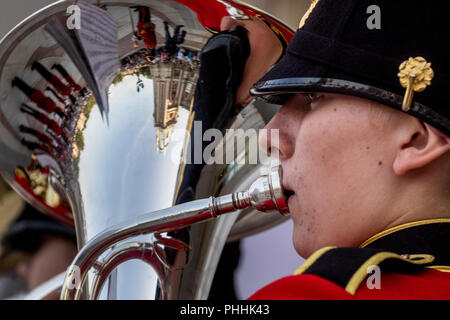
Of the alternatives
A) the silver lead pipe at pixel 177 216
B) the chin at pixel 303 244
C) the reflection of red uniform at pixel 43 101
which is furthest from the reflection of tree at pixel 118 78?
the chin at pixel 303 244

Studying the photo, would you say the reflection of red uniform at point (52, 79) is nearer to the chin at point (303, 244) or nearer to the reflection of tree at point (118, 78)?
the reflection of tree at point (118, 78)

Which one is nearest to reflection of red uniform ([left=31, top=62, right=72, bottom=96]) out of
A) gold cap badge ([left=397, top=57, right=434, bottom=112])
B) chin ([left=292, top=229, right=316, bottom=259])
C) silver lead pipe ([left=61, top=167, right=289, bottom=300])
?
silver lead pipe ([left=61, top=167, right=289, bottom=300])

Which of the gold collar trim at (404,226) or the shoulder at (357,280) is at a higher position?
the gold collar trim at (404,226)

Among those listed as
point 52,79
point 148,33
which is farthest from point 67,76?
point 148,33

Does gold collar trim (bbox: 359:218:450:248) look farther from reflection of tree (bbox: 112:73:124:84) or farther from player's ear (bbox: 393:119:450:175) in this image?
reflection of tree (bbox: 112:73:124:84)

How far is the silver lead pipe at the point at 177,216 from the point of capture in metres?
0.81

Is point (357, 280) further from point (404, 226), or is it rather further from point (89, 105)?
point (89, 105)

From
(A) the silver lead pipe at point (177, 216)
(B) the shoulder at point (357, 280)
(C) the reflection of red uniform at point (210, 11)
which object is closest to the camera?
(B) the shoulder at point (357, 280)

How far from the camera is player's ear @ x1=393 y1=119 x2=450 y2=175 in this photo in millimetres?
700

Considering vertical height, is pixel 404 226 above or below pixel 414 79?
below

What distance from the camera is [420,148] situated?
712 millimetres

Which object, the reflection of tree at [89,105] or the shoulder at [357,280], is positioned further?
the reflection of tree at [89,105]

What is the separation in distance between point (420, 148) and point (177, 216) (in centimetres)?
36

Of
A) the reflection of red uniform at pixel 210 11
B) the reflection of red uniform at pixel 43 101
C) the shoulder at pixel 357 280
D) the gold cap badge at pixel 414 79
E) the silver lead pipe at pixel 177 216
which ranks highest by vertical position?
the reflection of red uniform at pixel 210 11
